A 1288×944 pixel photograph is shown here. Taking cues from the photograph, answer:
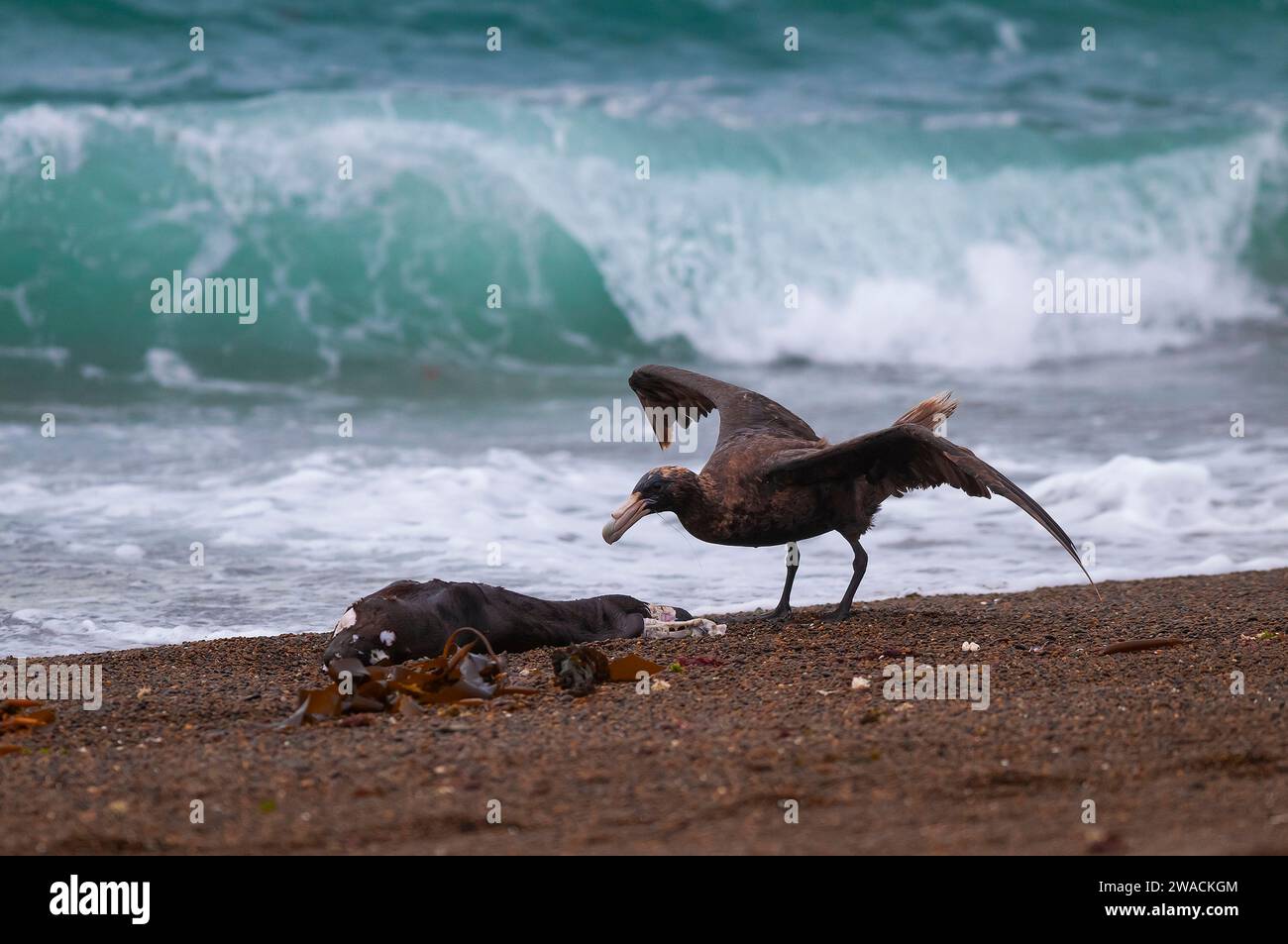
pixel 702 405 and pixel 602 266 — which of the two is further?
pixel 602 266

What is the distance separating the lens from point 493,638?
20.7ft

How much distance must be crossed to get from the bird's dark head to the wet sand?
60 cm

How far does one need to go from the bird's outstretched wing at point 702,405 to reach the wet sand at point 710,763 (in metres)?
1.48

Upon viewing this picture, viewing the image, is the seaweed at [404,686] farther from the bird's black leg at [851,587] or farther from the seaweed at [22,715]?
the bird's black leg at [851,587]

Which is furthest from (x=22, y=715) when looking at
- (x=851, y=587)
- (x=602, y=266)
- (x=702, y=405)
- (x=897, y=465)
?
(x=602, y=266)

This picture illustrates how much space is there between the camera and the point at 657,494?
6434 mm

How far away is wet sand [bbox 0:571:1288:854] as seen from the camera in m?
3.75

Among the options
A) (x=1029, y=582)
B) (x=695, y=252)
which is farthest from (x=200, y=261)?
(x=1029, y=582)

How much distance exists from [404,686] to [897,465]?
8.47ft

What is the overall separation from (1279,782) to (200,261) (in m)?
15.8

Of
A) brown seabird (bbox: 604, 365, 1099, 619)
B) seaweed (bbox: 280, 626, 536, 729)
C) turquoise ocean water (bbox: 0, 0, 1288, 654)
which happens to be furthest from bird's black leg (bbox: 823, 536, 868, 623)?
seaweed (bbox: 280, 626, 536, 729)

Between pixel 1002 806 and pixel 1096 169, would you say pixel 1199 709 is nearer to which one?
pixel 1002 806

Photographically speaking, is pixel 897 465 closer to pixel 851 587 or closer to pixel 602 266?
pixel 851 587

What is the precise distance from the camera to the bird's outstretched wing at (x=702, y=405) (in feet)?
24.2
